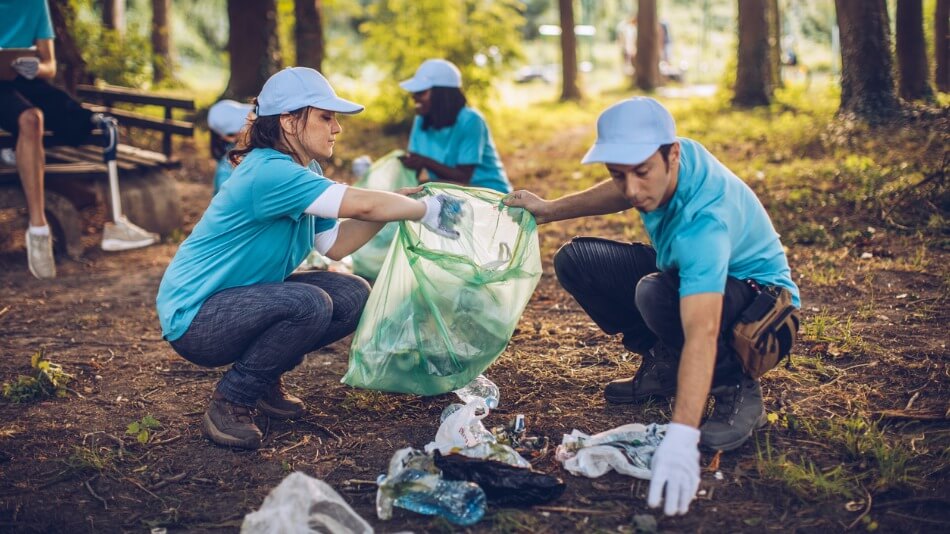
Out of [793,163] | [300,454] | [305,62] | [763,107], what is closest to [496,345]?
[300,454]

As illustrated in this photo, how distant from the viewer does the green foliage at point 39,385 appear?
3396mm

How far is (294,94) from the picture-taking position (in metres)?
2.80

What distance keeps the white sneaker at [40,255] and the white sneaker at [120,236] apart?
0.75m

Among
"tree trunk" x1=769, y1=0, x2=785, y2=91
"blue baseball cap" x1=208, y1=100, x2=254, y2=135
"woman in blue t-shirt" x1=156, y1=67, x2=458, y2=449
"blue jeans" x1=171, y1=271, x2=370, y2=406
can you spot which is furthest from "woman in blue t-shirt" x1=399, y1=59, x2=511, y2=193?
"tree trunk" x1=769, y1=0, x2=785, y2=91

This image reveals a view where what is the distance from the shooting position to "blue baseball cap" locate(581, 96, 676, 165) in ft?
7.84

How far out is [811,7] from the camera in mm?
27797

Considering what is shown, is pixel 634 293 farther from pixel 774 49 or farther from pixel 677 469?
pixel 774 49

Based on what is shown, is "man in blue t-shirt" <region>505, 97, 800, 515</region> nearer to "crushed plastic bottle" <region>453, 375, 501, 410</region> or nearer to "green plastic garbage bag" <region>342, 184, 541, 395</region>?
"green plastic garbage bag" <region>342, 184, 541, 395</region>

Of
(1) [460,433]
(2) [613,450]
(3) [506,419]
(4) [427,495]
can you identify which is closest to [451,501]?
(4) [427,495]

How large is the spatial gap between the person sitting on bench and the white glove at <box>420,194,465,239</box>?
2.86 metres

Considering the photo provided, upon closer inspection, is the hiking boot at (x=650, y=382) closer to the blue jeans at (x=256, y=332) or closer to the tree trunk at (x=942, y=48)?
the blue jeans at (x=256, y=332)

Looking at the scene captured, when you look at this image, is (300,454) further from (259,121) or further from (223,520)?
(259,121)

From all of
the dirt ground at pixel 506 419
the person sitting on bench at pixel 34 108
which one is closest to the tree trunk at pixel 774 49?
the dirt ground at pixel 506 419

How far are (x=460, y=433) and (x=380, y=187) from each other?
2422 mm
